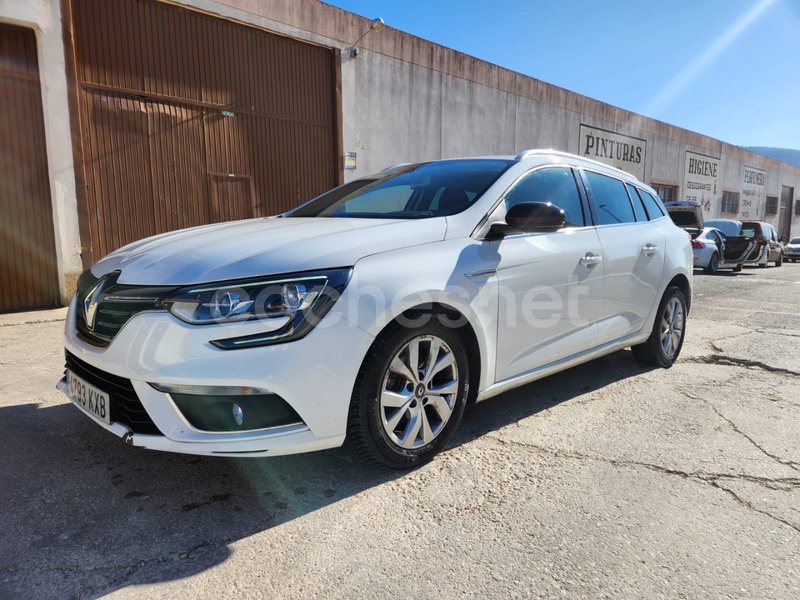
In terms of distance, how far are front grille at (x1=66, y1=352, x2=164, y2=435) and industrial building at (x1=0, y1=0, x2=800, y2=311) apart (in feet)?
18.4

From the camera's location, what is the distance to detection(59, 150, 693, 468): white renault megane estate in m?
2.07

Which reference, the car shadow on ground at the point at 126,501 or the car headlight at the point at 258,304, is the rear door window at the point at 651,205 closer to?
Result: the car shadow on ground at the point at 126,501

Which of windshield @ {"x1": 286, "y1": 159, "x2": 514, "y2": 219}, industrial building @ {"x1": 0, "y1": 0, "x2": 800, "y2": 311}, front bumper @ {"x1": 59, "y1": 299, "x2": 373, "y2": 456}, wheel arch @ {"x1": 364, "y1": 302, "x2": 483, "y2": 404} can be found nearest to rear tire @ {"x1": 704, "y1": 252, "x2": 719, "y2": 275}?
industrial building @ {"x1": 0, "y1": 0, "x2": 800, "y2": 311}

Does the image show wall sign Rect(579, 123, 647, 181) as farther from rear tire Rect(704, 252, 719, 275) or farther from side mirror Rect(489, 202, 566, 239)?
side mirror Rect(489, 202, 566, 239)

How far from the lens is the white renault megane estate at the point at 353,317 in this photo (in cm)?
207

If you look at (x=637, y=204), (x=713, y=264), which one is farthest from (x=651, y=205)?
(x=713, y=264)

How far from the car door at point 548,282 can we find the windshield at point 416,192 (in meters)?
0.21

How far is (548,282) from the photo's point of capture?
3.09 metres

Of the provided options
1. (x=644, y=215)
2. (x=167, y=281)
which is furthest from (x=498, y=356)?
(x=644, y=215)

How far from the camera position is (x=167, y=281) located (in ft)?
7.13

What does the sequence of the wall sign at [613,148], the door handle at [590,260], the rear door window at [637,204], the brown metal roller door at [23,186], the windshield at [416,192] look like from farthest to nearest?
1. the wall sign at [613,148]
2. the brown metal roller door at [23,186]
3. the rear door window at [637,204]
4. the door handle at [590,260]
5. the windshield at [416,192]

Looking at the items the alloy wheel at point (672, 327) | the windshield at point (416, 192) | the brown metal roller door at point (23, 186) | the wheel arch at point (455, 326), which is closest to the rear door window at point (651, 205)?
the alloy wheel at point (672, 327)

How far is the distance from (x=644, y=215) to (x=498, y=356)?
2.21 metres

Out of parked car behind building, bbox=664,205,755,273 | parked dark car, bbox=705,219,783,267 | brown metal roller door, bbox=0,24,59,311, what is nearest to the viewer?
brown metal roller door, bbox=0,24,59,311
